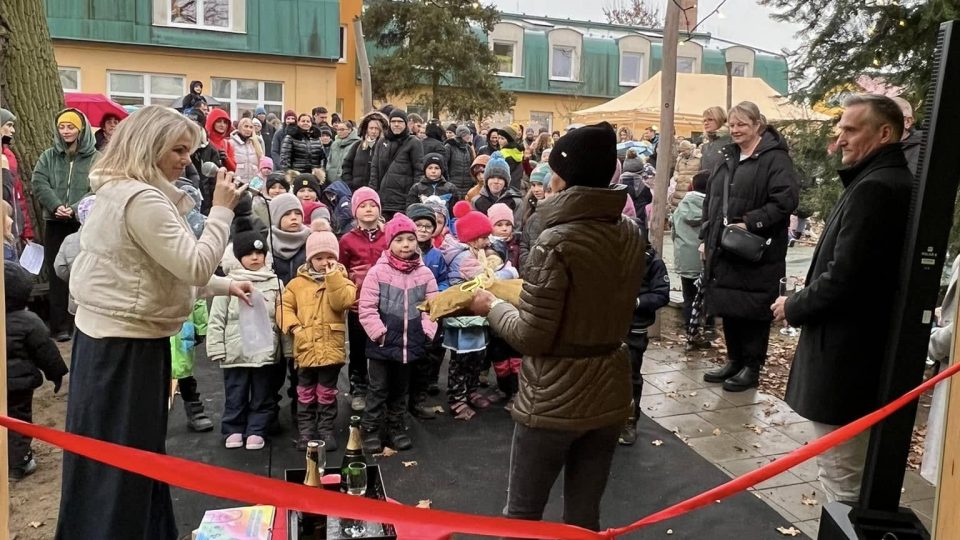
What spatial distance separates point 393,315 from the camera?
16.3 ft

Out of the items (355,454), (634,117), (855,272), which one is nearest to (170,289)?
(355,454)

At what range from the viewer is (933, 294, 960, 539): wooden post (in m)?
2.39

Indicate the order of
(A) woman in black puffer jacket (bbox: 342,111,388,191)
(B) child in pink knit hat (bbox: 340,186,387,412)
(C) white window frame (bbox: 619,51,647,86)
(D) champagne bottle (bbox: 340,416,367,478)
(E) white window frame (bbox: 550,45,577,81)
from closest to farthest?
(D) champagne bottle (bbox: 340,416,367,478), (B) child in pink knit hat (bbox: 340,186,387,412), (A) woman in black puffer jacket (bbox: 342,111,388,191), (E) white window frame (bbox: 550,45,577,81), (C) white window frame (bbox: 619,51,647,86)

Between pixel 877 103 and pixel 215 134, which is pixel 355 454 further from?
pixel 215 134

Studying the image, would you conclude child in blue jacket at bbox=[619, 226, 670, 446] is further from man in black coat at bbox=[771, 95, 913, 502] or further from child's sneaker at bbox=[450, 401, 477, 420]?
man in black coat at bbox=[771, 95, 913, 502]

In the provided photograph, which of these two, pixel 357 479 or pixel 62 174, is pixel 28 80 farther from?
pixel 357 479

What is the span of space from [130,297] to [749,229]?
4735mm

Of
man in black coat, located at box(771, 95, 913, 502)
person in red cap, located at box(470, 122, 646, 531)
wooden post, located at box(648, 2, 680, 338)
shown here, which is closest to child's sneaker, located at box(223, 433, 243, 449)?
person in red cap, located at box(470, 122, 646, 531)

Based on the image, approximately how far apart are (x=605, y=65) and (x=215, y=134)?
28.2m

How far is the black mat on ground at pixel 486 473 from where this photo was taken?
4125mm

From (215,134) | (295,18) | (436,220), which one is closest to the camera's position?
(436,220)

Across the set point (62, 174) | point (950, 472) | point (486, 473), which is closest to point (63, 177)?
point (62, 174)

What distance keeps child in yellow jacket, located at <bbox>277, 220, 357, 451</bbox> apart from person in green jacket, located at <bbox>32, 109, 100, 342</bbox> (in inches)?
126

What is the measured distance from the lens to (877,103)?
340 cm
